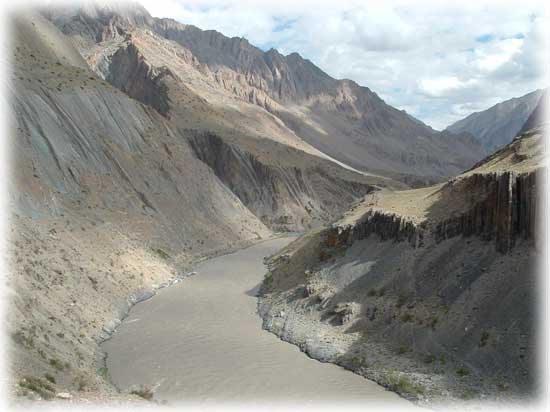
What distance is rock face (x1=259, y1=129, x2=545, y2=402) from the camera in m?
20.3

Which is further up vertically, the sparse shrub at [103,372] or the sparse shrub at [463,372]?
the sparse shrub at [463,372]

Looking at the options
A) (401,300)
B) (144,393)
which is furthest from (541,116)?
(144,393)

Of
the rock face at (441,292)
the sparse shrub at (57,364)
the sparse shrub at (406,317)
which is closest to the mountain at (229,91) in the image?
the rock face at (441,292)

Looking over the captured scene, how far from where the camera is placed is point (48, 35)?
206 feet

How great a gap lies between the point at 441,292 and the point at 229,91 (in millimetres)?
126657

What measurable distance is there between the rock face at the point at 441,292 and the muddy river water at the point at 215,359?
1.01m

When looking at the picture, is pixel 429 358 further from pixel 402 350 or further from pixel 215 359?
pixel 215 359

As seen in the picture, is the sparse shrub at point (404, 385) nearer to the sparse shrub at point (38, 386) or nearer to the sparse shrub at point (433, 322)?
the sparse shrub at point (433, 322)

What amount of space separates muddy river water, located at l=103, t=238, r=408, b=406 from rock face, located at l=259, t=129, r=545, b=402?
1015mm

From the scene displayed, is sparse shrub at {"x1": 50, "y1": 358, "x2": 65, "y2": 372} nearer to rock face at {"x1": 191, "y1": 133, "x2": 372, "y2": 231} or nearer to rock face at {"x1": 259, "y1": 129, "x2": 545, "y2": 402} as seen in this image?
rock face at {"x1": 259, "y1": 129, "x2": 545, "y2": 402}

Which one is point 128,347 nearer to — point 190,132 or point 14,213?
point 14,213

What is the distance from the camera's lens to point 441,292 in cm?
2441

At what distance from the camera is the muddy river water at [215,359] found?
21000 mm

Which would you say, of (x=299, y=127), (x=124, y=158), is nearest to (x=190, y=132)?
(x=124, y=158)
